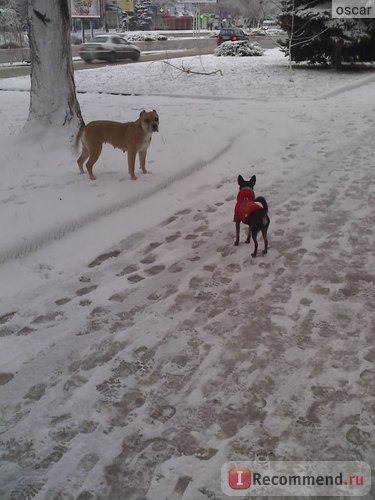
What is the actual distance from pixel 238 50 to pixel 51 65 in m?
21.5

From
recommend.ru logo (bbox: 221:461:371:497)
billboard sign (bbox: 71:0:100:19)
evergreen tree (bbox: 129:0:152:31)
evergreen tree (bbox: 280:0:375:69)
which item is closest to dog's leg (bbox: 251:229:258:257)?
recommend.ru logo (bbox: 221:461:371:497)

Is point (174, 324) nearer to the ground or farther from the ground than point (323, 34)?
nearer to the ground

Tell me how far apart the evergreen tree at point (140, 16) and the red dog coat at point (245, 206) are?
77215mm

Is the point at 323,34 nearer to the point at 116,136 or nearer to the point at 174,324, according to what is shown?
the point at 116,136

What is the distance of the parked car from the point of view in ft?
92.5

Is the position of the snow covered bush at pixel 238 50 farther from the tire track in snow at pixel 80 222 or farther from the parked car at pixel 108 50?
the tire track in snow at pixel 80 222

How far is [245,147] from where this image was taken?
900cm

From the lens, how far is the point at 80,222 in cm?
553

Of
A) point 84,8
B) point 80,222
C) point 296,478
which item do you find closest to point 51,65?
point 80,222

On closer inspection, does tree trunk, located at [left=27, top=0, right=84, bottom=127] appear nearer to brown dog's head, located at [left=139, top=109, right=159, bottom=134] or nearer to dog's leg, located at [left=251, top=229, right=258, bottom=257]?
brown dog's head, located at [left=139, top=109, right=159, bottom=134]

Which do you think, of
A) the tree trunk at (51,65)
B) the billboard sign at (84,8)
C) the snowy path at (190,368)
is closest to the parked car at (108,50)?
the billboard sign at (84,8)

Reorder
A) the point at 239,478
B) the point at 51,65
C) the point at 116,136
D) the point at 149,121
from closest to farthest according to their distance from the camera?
the point at 239,478 < the point at 149,121 < the point at 116,136 < the point at 51,65

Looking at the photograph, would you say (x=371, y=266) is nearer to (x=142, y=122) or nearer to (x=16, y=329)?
(x=16, y=329)

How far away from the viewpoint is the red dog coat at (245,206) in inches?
179
